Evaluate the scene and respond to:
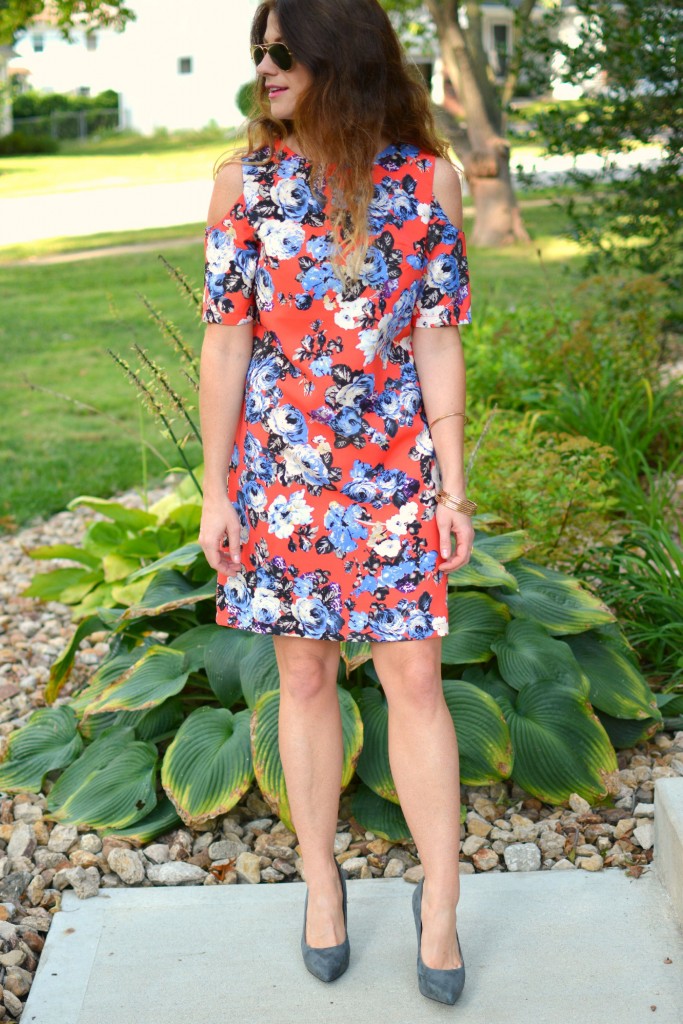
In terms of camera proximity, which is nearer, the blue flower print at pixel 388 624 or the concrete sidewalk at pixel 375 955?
the blue flower print at pixel 388 624

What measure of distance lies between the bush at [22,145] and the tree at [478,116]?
18.0 metres

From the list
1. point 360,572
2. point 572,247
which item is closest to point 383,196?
point 360,572

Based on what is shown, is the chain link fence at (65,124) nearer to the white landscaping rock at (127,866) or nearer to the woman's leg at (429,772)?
the white landscaping rock at (127,866)

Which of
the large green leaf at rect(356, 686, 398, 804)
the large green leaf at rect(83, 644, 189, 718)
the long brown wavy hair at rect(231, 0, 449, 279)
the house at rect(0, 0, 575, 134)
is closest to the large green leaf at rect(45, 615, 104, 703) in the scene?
the large green leaf at rect(83, 644, 189, 718)

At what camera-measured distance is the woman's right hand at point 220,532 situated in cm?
208

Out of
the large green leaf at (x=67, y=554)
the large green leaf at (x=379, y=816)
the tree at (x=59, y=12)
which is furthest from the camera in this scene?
the tree at (x=59, y=12)

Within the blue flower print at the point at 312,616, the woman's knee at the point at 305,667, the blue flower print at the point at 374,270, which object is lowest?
the woman's knee at the point at 305,667

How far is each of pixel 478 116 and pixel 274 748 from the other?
9510 mm

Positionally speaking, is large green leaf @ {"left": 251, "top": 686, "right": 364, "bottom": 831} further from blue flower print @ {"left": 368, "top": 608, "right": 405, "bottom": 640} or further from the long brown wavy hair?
the long brown wavy hair

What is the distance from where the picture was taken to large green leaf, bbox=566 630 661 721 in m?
2.99

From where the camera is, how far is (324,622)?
2.04 meters

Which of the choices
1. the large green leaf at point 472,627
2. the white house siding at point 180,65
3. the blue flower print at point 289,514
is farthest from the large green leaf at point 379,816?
the white house siding at point 180,65

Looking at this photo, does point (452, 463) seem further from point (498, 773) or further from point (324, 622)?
point (498, 773)

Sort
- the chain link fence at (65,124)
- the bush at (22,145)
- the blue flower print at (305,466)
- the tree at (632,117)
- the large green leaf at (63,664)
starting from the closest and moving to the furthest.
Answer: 1. the blue flower print at (305,466)
2. the large green leaf at (63,664)
3. the tree at (632,117)
4. the bush at (22,145)
5. the chain link fence at (65,124)
